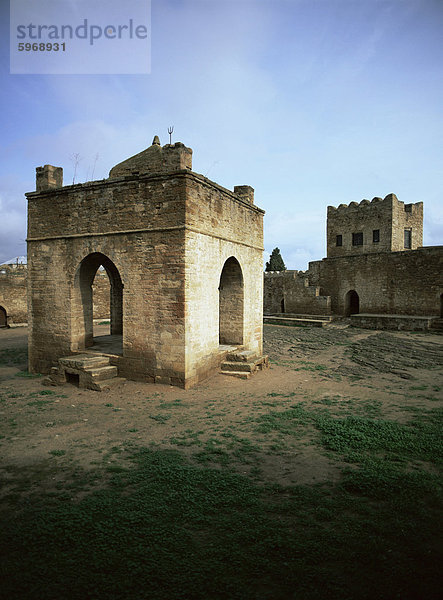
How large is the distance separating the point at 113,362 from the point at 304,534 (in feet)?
23.4

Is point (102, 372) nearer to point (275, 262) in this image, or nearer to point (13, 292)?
point (13, 292)

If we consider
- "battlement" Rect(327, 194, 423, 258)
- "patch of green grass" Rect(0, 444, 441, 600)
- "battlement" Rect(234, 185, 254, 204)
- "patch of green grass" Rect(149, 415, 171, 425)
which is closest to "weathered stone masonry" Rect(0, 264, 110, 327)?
"battlement" Rect(234, 185, 254, 204)

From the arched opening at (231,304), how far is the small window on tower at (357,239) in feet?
69.2

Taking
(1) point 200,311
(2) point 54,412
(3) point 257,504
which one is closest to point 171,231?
(1) point 200,311

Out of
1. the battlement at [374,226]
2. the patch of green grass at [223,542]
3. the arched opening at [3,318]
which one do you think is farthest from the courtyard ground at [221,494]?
the battlement at [374,226]

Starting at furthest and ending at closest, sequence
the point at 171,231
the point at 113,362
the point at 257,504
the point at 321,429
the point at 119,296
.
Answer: the point at 119,296 < the point at 113,362 < the point at 171,231 < the point at 321,429 < the point at 257,504

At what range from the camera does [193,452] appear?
5.40m

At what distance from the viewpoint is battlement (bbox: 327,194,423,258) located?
27.9 meters

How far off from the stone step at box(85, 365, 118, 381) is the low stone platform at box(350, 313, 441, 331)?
16307mm

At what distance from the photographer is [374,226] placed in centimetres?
2866

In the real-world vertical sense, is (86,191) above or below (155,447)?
above

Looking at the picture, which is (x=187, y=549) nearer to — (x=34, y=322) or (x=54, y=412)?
(x=54, y=412)

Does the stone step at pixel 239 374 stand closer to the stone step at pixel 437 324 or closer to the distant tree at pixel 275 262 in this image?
the stone step at pixel 437 324

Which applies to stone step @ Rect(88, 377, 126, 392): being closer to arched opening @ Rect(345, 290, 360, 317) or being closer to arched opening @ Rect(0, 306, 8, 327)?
arched opening @ Rect(0, 306, 8, 327)
